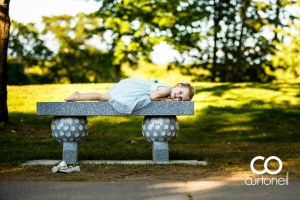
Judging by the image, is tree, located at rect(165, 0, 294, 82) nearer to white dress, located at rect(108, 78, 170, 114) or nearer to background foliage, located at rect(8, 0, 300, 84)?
background foliage, located at rect(8, 0, 300, 84)

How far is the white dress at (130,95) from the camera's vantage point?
7.07 m

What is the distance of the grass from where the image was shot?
8.32m

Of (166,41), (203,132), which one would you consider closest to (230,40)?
(166,41)

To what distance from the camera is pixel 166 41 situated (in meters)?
30.2

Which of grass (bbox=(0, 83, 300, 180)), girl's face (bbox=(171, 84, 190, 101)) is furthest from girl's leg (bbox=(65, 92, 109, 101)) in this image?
grass (bbox=(0, 83, 300, 180))

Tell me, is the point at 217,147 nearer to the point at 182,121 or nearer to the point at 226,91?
the point at 182,121

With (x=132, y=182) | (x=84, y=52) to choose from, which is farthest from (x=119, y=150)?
(x=84, y=52)

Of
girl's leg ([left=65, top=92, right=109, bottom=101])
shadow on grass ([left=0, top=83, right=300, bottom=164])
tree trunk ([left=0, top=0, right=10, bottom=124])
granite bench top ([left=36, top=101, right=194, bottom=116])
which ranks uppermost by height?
tree trunk ([left=0, top=0, right=10, bottom=124])

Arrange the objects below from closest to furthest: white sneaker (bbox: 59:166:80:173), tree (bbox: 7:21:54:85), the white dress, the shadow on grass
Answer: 1. white sneaker (bbox: 59:166:80:173)
2. the white dress
3. the shadow on grass
4. tree (bbox: 7:21:54:85)

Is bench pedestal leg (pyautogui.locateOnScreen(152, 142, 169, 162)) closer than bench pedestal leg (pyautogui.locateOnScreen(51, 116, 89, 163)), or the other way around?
bench pedestal leg (pyautogui.locateOnScreen(51, 116, 89, 163))

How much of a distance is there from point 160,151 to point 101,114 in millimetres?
1028

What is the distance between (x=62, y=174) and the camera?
21.0ft

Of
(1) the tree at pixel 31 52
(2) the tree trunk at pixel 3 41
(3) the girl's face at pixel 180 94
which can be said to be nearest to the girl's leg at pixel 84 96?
(3) the girl's face at pixel 180 94

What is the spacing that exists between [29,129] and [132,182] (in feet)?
25.0
